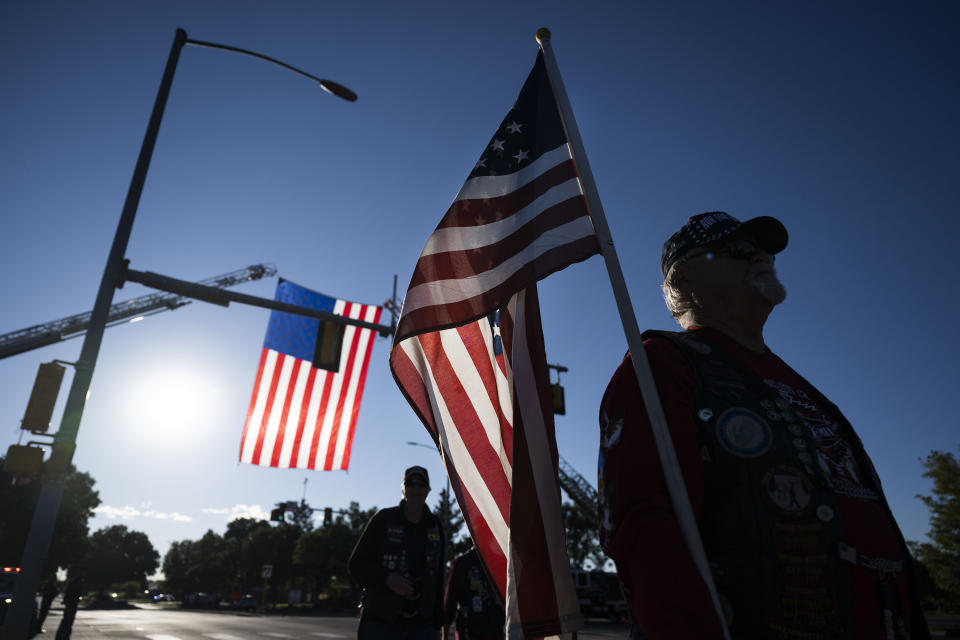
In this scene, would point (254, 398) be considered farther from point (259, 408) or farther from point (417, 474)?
point (417, 474)

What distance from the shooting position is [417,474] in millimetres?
5172

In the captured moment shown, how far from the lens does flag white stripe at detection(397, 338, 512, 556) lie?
243 centimetres

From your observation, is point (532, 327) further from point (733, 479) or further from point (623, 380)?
point (733, 479)

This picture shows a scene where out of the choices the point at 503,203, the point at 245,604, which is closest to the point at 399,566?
the point at 503,203

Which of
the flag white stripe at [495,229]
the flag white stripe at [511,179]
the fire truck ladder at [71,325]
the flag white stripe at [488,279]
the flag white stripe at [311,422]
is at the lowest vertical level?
the flag white stripe at [488,279]

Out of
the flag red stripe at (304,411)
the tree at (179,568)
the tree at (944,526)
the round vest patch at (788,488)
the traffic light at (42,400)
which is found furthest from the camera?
the tree at (179,568)

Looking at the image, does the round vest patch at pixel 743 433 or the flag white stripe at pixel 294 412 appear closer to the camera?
the round vest patch at pixel 743 433

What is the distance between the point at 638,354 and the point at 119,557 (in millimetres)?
131186

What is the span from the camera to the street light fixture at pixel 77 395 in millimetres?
6004

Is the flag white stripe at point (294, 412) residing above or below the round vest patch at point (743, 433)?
above

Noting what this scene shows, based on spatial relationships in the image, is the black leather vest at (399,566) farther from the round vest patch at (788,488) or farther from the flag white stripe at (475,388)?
the round vest patch at (788,488)

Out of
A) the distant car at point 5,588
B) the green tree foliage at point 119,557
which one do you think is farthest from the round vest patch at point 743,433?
the green tree foliage at point 119,557

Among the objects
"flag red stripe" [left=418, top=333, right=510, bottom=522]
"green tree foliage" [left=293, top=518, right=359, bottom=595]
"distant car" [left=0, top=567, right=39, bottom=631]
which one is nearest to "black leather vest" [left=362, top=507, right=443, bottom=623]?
"flag red stripe" [left=418, top=333, right=510, bottom=522]

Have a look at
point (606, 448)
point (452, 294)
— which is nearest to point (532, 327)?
point (452, 294)
